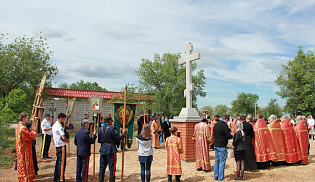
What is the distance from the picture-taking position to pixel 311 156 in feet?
33.1

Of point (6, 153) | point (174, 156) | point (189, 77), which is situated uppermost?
point (189, 77)

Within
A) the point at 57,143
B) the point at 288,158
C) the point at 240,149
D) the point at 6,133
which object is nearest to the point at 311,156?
the point at 288,158

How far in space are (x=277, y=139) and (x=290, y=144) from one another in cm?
61

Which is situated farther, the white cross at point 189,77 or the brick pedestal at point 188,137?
the white cross at point 189,77

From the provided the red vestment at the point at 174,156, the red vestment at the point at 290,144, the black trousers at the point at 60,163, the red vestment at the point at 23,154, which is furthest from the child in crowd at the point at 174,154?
the red vestment at the point at 290,144

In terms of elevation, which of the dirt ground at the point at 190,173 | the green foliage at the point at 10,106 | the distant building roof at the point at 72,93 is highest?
the distant building roof at the point at 72,93

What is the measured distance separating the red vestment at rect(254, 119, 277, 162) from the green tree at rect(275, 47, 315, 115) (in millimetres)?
24917

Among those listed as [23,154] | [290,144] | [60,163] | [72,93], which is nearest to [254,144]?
[290,144]

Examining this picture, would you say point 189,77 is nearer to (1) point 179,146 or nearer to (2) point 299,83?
(1) point 179,146

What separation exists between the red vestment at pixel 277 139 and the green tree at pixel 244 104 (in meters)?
66.1

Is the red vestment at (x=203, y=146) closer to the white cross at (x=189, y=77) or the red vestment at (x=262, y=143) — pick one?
the white cross at (x=189, y=77)

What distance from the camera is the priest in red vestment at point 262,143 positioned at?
7.64 meters

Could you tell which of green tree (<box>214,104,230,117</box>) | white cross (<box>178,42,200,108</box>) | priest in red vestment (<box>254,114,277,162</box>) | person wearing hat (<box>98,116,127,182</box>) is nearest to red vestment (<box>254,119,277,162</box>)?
priest in red vestment (<box>254,114,277,162</box>)

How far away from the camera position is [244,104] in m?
72.5
